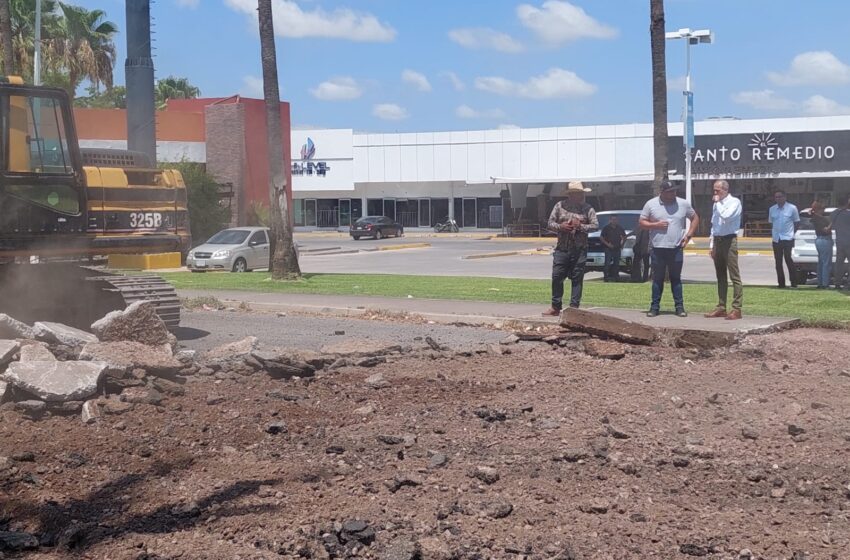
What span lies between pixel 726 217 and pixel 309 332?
561cm

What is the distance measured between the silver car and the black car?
27.0 meters

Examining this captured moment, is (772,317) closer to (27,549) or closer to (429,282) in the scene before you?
(429,282)

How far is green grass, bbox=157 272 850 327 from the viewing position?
1492 cm

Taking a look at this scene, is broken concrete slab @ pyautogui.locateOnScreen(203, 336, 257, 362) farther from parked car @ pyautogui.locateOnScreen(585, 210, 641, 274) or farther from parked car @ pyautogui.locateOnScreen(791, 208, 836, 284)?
parked car @ pyautogui.locateOnScreen(791, 208, 836, 284)

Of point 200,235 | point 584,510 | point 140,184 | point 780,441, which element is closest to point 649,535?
point 584,510

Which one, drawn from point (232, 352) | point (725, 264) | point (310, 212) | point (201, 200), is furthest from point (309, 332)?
point (310, 212)

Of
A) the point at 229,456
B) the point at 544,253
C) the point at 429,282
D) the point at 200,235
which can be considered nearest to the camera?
the point at 229,456

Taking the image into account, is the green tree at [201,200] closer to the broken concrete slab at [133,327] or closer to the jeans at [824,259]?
the jeans at [824,259]

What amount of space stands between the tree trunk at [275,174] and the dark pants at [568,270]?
8.94m

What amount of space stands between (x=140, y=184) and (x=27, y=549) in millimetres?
7395

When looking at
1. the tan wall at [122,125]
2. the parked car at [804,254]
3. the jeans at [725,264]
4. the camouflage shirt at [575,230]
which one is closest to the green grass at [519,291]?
the jeans at [725,264]

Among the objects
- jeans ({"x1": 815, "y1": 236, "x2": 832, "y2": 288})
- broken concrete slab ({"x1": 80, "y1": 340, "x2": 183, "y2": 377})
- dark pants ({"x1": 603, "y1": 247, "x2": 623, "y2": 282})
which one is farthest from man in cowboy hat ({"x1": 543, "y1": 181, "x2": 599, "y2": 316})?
dark pants ({"x1": 603, "y1": 247, "x2": 623, "y2": 282})

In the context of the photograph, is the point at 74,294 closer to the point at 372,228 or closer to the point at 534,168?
the point at 372,228

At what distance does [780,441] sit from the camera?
23.3 ft
